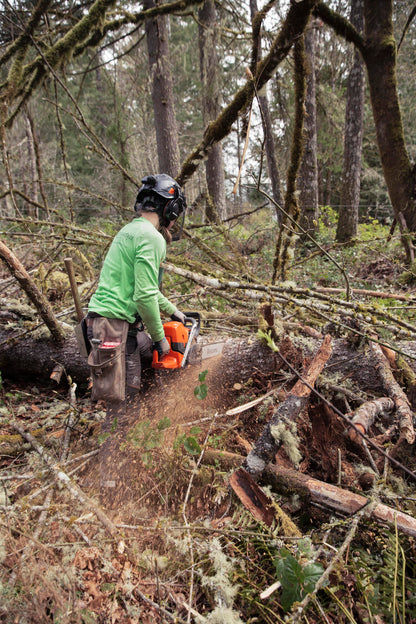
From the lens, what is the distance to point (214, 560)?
1.52 m

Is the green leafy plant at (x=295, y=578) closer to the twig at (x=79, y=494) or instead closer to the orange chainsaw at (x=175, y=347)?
the twig at (x=79, y=494)

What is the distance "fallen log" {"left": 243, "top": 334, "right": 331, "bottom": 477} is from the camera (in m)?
1.88

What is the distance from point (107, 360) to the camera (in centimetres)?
252

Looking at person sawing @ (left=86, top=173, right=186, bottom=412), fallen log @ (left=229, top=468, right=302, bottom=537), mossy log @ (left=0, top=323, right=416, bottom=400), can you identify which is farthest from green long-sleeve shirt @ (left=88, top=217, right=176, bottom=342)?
fallen log @ (left=229, top=468, right=302, bottom=537)

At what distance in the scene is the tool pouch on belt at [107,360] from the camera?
2.54m

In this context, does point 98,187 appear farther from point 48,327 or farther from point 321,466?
point 321,466

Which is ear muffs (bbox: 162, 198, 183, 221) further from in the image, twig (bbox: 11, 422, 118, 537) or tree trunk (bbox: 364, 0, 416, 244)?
tree trunk (bbox: 364, 0, 416, 244)

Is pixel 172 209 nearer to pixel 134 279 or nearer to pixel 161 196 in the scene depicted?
pixel 161 196

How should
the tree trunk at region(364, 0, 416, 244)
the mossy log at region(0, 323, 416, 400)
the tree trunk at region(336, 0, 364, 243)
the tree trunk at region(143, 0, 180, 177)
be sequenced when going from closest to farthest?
the mossy log at region(0, 323, 416, 400), the tree trunk at region(364, 0, 416, 244), the tree trunk at region(143, 0, 180, 177), the tree trunk at region(336, 0, 364, 243)

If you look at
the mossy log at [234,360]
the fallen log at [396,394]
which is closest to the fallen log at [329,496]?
the fallen log at [396,394]

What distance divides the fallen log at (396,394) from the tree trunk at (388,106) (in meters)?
2.94

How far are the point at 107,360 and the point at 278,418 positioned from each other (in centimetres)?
136

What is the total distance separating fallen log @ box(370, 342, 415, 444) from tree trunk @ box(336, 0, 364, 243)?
651 cm

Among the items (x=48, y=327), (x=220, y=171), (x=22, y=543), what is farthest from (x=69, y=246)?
(x=220, y=171)
